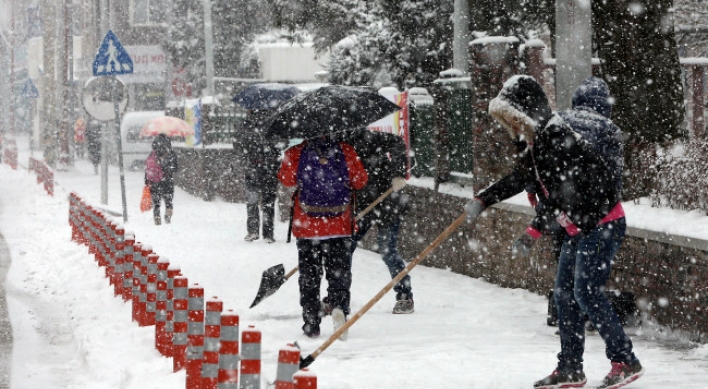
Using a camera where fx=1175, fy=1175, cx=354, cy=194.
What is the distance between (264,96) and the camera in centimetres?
1546

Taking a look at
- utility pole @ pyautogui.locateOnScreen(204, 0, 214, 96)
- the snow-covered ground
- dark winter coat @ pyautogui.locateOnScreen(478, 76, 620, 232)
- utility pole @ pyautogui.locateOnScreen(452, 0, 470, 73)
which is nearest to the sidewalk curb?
the snow-covered ground

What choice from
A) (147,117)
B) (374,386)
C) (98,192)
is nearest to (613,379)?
(374,386)

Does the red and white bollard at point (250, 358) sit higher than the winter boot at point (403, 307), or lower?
higher

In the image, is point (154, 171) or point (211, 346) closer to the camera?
point (211, 346)

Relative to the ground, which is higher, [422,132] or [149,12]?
[149,12]

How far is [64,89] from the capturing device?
39.9m

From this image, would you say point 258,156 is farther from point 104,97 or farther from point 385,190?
point 385,190

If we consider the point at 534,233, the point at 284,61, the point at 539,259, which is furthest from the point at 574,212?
the point at 284,61

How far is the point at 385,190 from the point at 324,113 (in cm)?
135

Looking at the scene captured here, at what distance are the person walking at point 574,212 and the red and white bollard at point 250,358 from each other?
1.94 meters

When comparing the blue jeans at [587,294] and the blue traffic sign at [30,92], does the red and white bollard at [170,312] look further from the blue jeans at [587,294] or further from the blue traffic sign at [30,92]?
the blue traffic sign at [30,92]

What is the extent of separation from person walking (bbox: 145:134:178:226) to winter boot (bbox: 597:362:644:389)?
14.0 m

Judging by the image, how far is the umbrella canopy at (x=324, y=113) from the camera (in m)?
8.69

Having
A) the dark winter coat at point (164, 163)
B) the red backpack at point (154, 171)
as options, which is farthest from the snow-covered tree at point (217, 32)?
the red backpack at point (154, 171)
